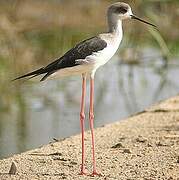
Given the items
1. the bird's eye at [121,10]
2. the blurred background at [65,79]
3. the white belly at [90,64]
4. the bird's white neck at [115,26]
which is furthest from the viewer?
the blurred background at [65,79]

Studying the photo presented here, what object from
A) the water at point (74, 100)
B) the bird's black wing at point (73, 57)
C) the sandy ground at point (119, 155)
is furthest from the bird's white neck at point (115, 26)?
the water at point (74, 100)

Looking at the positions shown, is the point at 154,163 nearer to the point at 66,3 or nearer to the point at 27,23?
Answer: the point at 27,23

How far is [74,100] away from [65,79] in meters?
1.58

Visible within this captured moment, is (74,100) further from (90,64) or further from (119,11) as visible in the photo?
(90,64)

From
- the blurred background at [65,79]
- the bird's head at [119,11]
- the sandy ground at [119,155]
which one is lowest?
the sandy ground at [119,155]

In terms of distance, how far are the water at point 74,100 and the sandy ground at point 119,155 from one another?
32.0 inches

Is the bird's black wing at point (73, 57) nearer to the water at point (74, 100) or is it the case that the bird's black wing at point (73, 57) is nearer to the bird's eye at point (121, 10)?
the bird's eye at point (121, 10)

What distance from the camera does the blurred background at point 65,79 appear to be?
938 centimetres

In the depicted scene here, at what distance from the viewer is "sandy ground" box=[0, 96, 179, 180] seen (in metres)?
6.09

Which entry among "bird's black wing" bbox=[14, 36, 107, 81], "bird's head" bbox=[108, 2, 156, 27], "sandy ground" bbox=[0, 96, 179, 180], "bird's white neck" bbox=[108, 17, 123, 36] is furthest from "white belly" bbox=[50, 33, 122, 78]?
"sandy ground" bbox=[0, 96, 179, 180]

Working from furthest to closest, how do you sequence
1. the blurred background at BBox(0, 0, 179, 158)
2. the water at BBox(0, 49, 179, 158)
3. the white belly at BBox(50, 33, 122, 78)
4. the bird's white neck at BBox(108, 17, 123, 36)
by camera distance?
the blurred background at BBox(0, 0, 179, 158)
the water at BBox(0, 49, 179, 158)
the bird's white neck at BBox(108, 17, 123, 36)
the white belly at BBox(50, 33, 122, 78)

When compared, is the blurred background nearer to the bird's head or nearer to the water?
the water

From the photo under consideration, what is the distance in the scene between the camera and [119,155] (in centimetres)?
683

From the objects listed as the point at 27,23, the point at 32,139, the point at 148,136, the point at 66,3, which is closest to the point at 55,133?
the point at 32,139
